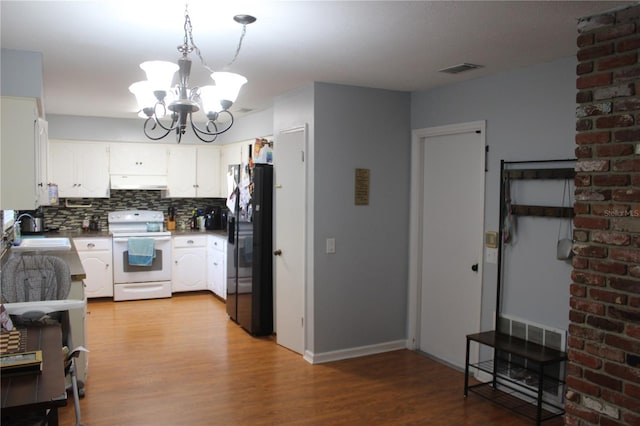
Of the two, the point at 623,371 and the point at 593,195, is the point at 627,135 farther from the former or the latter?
the point at 623,371

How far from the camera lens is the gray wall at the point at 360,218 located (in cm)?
445

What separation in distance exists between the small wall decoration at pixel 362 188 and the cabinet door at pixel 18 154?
97.6 inches

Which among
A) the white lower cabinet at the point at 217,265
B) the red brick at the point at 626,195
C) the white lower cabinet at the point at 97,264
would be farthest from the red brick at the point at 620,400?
the white lower cabinet at the point at 97,264

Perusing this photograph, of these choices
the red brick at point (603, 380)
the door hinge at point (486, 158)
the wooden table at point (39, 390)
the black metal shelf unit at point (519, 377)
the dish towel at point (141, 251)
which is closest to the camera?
the wooden table at point (39, 390)

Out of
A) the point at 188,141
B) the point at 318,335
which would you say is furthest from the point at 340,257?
the point at 188,141

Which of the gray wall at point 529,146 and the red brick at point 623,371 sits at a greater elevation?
the gray wall at point 529,146

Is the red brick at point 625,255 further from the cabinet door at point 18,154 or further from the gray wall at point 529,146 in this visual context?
the cabinet door at point 18,154

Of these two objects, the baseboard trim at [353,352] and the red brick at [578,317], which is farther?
the baseboard trim at [353,352]

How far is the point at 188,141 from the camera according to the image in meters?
7.34

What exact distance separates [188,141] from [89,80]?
3.01 meters

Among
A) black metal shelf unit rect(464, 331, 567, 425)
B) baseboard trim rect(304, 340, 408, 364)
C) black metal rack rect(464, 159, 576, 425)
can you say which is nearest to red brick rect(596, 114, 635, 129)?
black metal rack rect(464, 159, 576, 425)

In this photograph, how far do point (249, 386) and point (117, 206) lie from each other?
173 inches

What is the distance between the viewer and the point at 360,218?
4.61 meters

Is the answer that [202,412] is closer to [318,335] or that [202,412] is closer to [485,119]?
[318,335]
